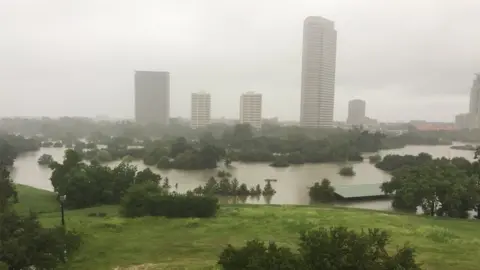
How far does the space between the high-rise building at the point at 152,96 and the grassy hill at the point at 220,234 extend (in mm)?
93638

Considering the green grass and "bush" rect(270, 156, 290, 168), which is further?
"bush" rect(270, 156, 290, 168)

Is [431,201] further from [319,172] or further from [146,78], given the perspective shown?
[146,78]

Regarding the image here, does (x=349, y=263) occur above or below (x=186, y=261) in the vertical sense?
above

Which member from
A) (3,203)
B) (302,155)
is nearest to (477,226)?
(3,203)

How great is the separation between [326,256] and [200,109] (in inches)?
3631

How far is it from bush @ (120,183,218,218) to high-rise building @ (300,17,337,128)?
68692 millimetres

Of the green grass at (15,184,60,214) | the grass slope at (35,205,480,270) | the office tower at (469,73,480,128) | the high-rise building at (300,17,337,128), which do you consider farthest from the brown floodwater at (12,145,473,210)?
the office tower at (469,73,480,128)

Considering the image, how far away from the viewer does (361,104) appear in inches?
5379

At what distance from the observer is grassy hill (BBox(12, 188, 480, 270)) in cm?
923

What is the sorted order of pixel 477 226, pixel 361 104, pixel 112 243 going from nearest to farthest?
pixel 112 243
pixel 477 226
pixel 361 104

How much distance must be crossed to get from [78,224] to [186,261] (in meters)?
5.02

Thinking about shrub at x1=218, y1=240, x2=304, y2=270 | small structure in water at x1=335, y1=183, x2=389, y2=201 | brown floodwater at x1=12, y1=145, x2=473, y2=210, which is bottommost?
brown floodwater at x1=12, y1=145, x2=473, y2=210

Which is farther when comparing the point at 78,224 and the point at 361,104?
the point at 361,104

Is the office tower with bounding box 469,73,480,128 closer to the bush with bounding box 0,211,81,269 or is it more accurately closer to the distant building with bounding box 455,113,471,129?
the distant building with bounding box 455,113,471,129
